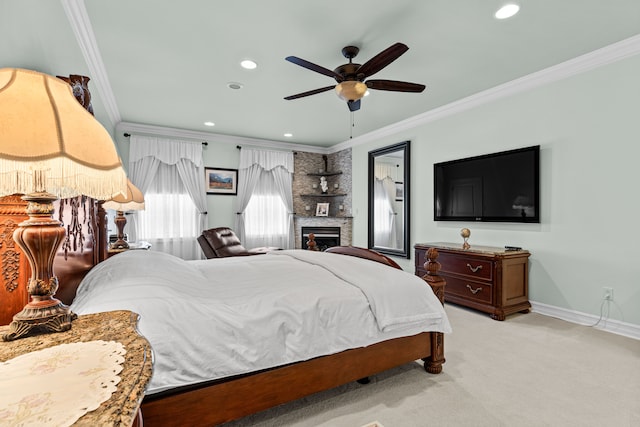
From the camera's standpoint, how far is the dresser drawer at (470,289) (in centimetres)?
339

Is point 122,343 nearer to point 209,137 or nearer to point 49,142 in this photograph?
point 49,142

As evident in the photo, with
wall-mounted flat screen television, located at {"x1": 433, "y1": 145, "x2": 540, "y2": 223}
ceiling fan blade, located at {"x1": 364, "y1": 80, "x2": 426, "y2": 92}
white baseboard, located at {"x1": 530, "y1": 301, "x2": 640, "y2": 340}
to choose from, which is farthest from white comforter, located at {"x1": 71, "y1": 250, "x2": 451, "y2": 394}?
wall-mounted flat screen television, located at {"x1": 433, "y1": 145, "x2": 540, "y2": 223}

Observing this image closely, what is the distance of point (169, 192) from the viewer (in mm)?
5527

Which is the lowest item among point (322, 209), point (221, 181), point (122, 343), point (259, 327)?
point (259, 327)

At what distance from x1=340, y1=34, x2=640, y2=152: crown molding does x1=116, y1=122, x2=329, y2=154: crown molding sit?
230cm

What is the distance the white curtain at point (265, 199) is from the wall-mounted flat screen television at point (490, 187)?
3172mm

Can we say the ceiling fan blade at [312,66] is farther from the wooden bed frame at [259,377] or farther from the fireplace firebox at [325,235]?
the fireplace firebox at [325,235]

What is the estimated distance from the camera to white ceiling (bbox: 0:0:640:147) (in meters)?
2.27

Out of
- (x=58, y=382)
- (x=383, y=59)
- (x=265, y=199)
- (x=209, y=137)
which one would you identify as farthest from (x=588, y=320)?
(x=209, y=137)

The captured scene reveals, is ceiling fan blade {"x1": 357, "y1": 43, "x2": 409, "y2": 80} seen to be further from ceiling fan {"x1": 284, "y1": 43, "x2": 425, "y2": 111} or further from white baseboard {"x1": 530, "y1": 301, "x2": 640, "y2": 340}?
white baseboard {"x1": 530, "y1": 301, "x2": 640, "y2": 340}

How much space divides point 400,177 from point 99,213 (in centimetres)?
431

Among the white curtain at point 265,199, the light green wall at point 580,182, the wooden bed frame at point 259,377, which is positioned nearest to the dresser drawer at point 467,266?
the light green wall at point 580,182

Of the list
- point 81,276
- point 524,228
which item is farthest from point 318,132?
point 81,276

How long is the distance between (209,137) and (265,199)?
1.63 metres
